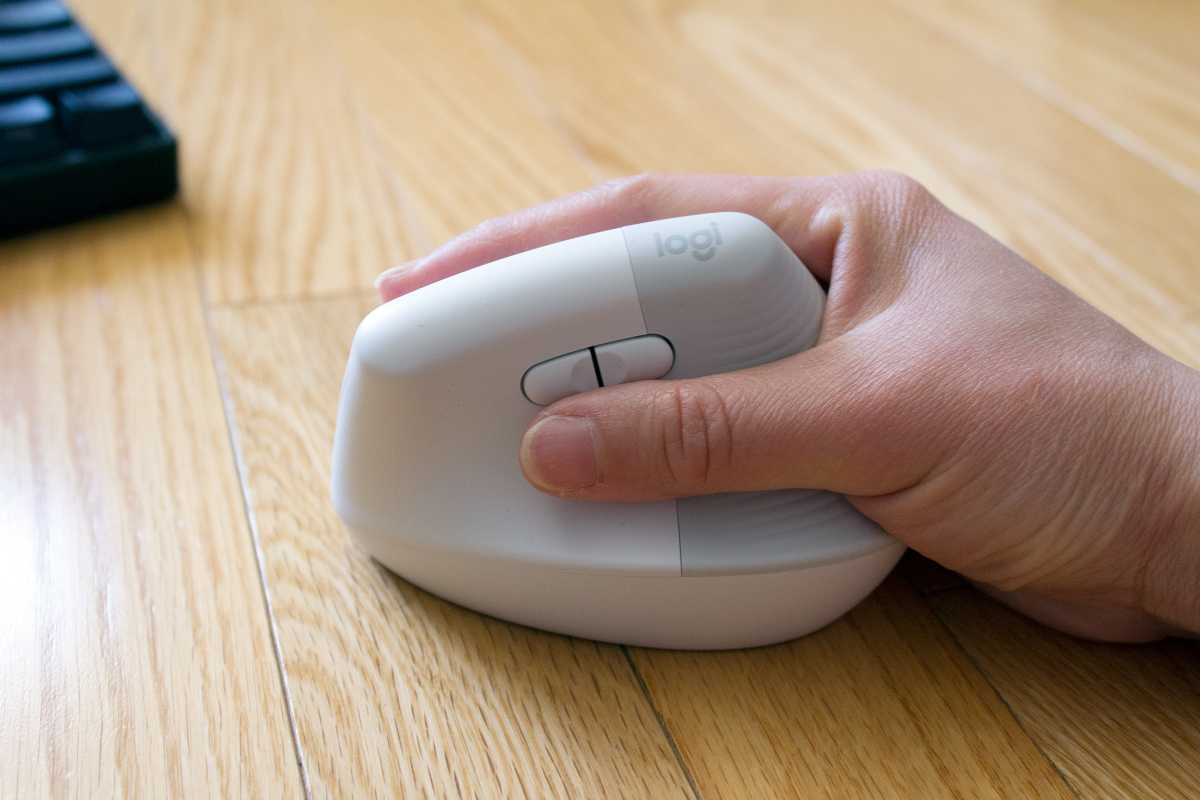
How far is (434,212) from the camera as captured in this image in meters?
0.84

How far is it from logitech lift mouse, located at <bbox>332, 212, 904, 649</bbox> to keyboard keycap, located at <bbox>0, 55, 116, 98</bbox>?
0.44 metres

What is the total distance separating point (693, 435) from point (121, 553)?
Answer: 28 cm

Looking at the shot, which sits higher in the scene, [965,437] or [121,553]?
[965,437]

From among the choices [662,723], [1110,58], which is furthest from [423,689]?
[1110,58]

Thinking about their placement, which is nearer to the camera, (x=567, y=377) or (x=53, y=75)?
(x=567, y=377)

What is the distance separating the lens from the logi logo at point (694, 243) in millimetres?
492

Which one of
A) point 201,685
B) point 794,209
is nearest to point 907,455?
point 794,209

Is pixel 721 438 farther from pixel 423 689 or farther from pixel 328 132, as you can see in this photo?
pixel 328 132

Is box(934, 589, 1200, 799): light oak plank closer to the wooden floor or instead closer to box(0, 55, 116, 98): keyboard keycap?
the wooden floor

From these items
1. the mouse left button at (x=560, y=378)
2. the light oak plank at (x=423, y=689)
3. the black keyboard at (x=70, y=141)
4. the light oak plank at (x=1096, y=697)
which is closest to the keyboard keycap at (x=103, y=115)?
the black keyboard at (x=70, y=141)

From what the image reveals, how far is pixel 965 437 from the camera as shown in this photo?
0.49m

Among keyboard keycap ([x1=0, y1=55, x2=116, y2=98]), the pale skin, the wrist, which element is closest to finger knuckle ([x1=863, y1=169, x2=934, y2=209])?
the pale skin

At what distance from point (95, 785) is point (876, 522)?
1.06 ft

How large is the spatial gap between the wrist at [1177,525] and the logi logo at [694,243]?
0.20 m
